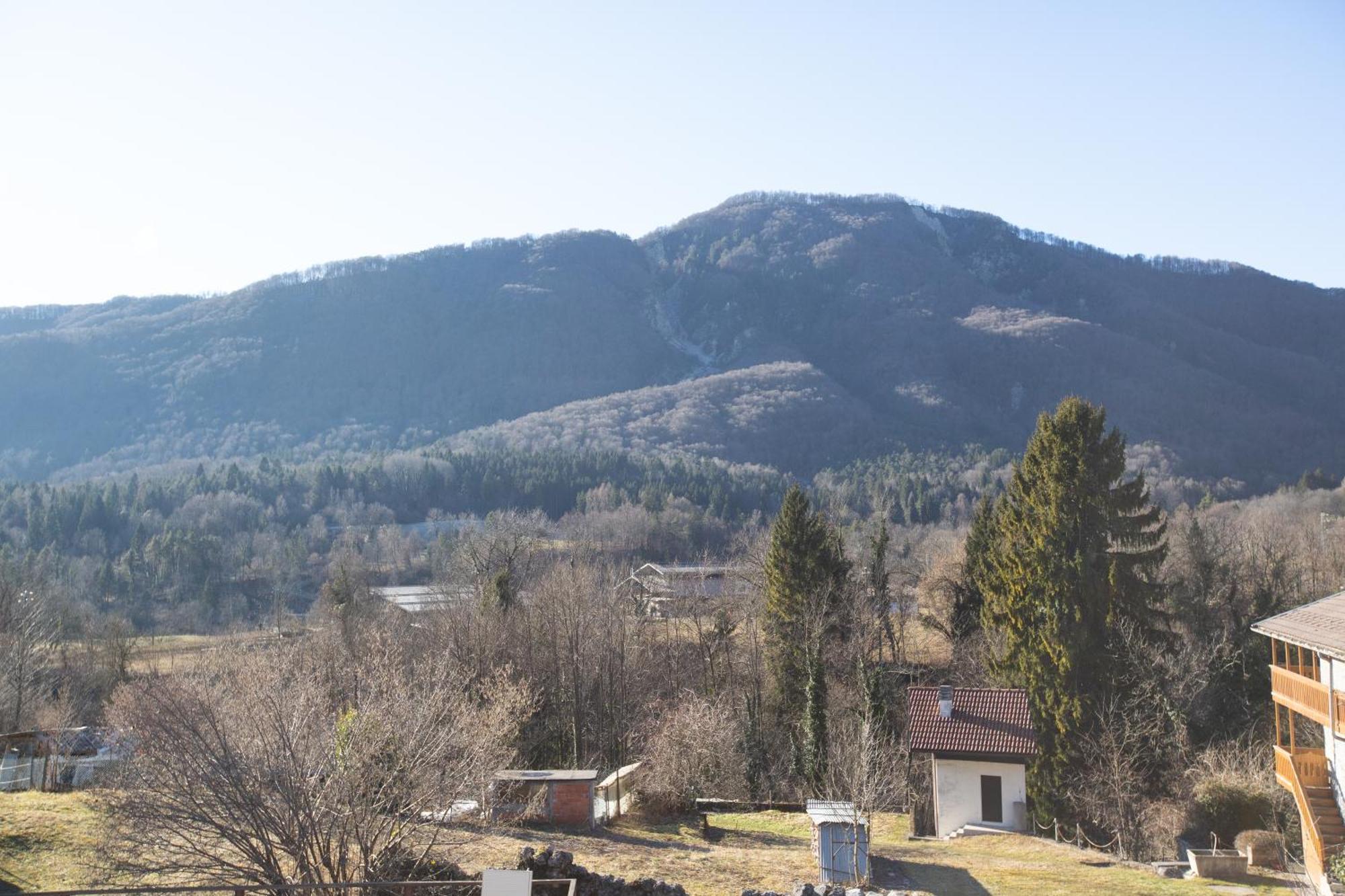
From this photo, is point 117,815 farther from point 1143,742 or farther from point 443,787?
point 1143,742

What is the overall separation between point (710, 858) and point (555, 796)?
493 centimetres

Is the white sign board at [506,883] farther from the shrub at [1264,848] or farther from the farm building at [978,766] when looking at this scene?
the shrub at [1264,848]

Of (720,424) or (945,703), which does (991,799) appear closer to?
(945,703)

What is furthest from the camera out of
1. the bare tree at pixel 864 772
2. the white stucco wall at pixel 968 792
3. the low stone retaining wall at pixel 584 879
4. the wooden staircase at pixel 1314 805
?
the white stucco wall at pixel 968 792

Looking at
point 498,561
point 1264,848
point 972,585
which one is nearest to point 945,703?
point 1264,848

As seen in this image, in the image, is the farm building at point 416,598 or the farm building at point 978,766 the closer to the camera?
the farm building at point 978,766

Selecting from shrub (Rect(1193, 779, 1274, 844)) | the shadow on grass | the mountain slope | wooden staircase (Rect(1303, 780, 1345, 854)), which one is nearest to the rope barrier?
shrub (Rect(1193, 779, 1274, 844))

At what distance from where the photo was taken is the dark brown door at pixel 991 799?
32.8 m

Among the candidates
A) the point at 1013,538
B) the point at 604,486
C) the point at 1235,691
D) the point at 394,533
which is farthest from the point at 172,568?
the point at 1235,691

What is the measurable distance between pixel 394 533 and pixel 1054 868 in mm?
87080

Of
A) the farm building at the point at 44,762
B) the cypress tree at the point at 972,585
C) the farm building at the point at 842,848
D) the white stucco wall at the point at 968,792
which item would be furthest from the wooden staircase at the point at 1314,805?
the farm building at the point at 44,762

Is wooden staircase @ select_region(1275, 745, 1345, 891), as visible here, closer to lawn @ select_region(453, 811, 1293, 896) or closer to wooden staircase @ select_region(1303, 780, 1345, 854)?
wooden staircase @ select_region(1303, 780, 1345, 854)

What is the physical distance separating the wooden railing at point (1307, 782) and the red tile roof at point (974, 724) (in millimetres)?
6941

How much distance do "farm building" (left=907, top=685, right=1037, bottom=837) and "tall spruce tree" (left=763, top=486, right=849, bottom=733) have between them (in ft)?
35.9
